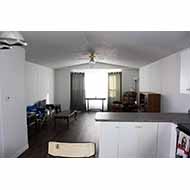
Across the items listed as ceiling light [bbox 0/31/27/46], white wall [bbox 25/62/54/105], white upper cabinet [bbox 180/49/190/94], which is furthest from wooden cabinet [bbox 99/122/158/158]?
white wall [bbox 25/62/54/105]

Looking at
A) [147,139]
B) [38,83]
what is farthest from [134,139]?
[38,83]

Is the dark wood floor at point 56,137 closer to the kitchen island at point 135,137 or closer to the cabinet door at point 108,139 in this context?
the cabinet door at point 108,139

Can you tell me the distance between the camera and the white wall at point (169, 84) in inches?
194

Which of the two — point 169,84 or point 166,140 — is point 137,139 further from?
point 169,84

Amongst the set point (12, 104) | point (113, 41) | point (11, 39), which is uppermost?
point (113, 41)

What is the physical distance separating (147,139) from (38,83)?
6451 millimetres

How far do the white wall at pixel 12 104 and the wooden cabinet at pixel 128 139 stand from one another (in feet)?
5.46

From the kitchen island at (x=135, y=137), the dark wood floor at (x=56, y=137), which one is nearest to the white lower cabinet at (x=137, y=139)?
the kitchen island at (x=135, y=137)

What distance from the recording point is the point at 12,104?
4.01 metres

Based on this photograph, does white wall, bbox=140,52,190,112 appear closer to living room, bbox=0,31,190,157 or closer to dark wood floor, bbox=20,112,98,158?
living room, bbox=0,31,190,157

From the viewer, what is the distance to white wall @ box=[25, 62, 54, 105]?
7.71 meters
